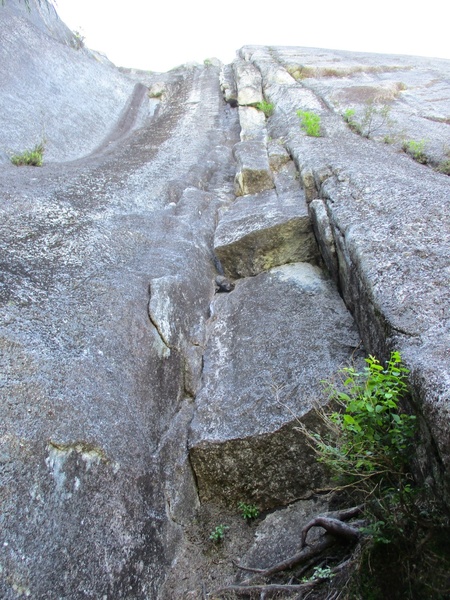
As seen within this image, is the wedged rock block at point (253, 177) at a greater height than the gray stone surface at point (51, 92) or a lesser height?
lesser

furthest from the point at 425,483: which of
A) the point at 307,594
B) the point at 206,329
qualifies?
the point at 206,329

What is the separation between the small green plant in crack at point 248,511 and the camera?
3.71 meters

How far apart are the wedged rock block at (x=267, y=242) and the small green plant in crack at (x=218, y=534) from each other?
288 centimetres

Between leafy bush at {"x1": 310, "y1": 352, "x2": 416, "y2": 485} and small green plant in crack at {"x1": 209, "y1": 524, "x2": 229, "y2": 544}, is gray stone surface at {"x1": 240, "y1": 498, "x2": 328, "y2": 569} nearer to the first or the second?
small green plant in crack at {"x1": 209, "y1": 524, "x2": 229, "y2": 544}

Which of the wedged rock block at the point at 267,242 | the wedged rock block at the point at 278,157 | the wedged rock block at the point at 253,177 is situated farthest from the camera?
the wedged rock block at the point at 278,157

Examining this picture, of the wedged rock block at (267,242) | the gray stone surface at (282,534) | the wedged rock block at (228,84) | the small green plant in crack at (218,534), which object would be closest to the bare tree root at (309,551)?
the gray stone surface at (282,534)

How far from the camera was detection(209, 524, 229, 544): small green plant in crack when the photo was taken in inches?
141

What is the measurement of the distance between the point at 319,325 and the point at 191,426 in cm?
150

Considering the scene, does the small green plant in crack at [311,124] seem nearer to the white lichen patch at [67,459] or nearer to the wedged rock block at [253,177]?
the wedged rock block at [253,177]

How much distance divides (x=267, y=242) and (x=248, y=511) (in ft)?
9.70

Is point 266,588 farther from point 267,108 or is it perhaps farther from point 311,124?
point 267,108

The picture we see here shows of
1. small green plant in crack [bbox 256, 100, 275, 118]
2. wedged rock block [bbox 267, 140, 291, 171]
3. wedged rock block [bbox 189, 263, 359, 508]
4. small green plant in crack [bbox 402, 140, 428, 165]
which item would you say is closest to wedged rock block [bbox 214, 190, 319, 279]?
wedged rock block [bbox 189, 263, 359, 508]

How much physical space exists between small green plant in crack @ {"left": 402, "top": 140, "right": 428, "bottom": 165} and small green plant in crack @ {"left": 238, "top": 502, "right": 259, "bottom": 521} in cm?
483

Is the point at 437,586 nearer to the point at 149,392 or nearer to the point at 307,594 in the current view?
the point at 307,594
